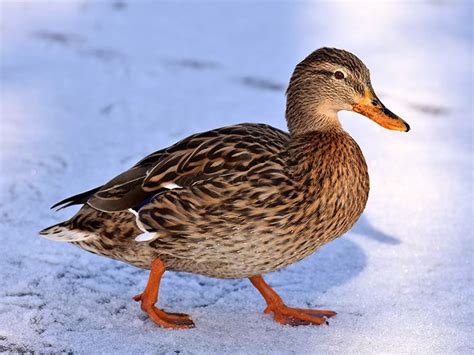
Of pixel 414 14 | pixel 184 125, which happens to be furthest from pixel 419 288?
pixel 414 14

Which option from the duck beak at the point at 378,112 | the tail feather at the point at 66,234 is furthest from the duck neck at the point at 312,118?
the tail feather at the point at 66,234

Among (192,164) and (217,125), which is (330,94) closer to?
(192,164)

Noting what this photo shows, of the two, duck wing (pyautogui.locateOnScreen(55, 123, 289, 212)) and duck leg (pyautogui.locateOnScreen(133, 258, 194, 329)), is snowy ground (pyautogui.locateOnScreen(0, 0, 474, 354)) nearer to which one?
duck leg (pyautogui.locateOnScreen(133, 258, 194, 329))

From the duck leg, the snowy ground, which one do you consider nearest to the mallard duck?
the duck leg

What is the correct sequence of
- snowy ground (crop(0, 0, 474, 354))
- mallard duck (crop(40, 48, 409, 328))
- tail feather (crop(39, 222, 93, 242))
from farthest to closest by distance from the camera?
tail feather (crop(39, 222, 93, 242)) < snowy ground (crop(0, 0, 474, 354)) < mallard duck (crop(40, 48, 409, 328))

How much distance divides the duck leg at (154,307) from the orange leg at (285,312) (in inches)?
15.3

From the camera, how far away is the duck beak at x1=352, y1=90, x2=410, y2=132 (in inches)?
163

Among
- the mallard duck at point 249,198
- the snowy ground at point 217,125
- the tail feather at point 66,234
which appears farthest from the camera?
the tail feather at point 66,234

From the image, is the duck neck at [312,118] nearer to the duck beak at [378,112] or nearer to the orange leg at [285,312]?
the duck beak at [378,112]

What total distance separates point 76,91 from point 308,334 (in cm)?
371

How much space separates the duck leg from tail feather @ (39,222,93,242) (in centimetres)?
35

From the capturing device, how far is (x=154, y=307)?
4.04 metres

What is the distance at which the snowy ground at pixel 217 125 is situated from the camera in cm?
400

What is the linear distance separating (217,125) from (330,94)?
2.47 m
